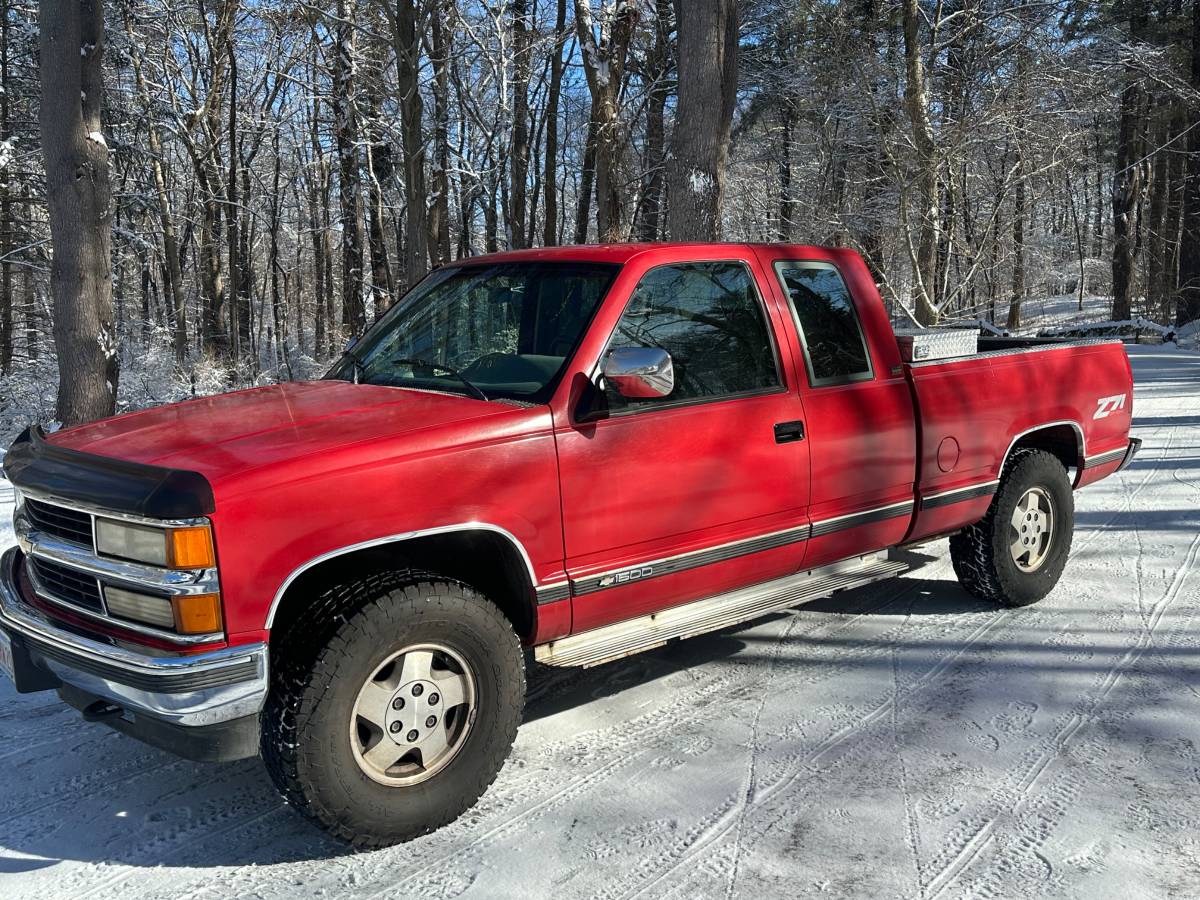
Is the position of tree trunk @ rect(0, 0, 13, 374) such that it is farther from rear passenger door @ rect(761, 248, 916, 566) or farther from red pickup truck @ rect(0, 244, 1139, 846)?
rear passenger door @ rect(761, 248, 916, 566)

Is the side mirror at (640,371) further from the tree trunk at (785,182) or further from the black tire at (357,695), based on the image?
the tree trunk at (785,182)

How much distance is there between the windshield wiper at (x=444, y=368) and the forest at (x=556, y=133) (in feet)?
20.8

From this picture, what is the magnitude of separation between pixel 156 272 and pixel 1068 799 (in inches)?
1781

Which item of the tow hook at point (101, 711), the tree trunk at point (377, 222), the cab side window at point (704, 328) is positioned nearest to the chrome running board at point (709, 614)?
the cab side window at point (704, 328)

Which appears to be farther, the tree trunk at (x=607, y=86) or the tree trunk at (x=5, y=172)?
the tree trunk at (x=5, y=172)

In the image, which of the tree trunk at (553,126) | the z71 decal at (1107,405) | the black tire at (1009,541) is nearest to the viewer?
the black tire at (1009,541)

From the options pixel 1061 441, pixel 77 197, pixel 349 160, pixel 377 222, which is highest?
pixel 349 160

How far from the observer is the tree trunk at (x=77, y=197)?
10.7 metres

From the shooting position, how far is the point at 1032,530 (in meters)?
5.68

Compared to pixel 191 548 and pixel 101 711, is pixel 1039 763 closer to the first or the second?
pixel 191 548

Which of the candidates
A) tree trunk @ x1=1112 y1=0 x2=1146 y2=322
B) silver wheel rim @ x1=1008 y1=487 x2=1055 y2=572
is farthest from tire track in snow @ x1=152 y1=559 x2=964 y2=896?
tree trunk @ x1=1112 y1=0 x2=1146 y2=322

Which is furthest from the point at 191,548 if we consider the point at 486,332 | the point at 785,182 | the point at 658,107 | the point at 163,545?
the point at 785,182

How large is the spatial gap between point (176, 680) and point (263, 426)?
942 millimetres

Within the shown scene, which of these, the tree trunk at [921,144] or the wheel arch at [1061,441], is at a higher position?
the tree trunk at [921,144]
